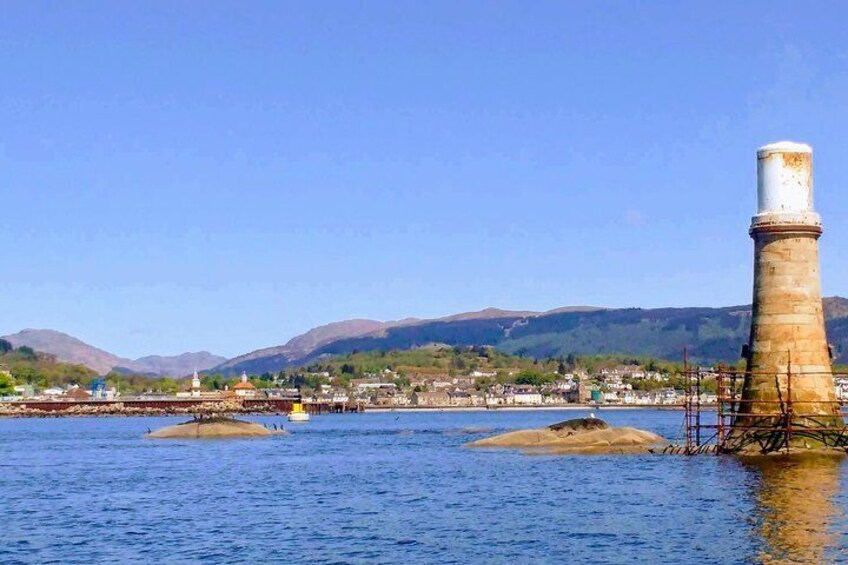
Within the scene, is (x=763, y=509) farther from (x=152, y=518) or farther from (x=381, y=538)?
(x=152, y=518)

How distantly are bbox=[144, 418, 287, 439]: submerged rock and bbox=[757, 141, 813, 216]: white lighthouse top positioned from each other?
312 ft

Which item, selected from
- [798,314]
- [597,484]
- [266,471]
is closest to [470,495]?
[597,484]

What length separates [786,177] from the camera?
77.6m

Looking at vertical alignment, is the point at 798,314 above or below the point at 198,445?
above

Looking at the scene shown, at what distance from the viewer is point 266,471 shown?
9462 cm

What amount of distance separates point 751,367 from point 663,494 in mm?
15934

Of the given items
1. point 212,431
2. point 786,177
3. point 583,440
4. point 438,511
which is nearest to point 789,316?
point 786,177

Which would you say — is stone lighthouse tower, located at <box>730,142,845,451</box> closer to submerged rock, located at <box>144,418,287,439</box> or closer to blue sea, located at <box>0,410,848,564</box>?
blue sea, located at <box>0,410,848,564</box>

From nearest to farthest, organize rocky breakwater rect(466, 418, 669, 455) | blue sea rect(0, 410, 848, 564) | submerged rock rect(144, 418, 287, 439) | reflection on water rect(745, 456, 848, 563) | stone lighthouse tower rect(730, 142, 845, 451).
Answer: reflection on water rect(745, 456, 848, 563) → blue sea rect(0, 410, 848, 564) → stone lighthouse tower rect(730, 142, 845, 451) → rocky breakwater rect(466, 418, 669, 455) → submerged rock rect(144, 418, 287, 439)

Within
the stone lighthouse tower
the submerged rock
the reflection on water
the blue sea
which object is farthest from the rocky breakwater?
the submerged rock

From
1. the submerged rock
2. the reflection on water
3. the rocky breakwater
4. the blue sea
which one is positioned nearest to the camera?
the reflection on water

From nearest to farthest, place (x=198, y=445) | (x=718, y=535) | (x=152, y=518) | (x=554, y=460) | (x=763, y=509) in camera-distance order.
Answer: (x=718, y=535) → (x=763, y=509) → (x=152, y=518) → (x=554, y=460) → (x=198, y=445)

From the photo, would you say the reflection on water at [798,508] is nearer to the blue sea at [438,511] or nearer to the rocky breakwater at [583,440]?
the blue sea at [438,511]

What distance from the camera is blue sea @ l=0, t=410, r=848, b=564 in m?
49.3
